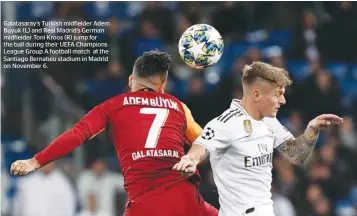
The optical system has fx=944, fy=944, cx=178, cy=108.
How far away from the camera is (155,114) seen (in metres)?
7.51

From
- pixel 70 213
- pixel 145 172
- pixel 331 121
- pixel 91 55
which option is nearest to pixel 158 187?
pixel 145 172

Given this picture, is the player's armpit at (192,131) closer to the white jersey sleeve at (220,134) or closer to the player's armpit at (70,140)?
the white jersey sleeve at (220,134)

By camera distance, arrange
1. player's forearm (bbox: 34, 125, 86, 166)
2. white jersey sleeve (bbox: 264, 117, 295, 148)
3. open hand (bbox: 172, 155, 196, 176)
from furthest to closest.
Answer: white jersey sleeve (bbox: 264, 117, 295, 148), player's forearm (bbox: 34, 125, 86, 166), open hand (bbox: 172, 155, 196, 176)

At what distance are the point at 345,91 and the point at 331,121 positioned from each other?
881 centimetres

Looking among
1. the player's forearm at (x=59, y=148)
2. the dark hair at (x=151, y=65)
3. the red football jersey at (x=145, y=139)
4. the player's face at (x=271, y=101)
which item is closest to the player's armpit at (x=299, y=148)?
the player's face at (x=271, y=101)

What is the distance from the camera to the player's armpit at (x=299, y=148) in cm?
743

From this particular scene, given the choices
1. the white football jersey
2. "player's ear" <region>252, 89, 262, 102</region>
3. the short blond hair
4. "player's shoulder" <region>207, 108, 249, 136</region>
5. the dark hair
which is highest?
the dark hair

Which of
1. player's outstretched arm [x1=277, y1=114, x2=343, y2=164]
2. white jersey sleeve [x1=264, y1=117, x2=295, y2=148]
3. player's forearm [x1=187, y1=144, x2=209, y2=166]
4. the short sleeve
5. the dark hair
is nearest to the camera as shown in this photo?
player's forearm [x1=187, y1=144, x2=209, y2=166]

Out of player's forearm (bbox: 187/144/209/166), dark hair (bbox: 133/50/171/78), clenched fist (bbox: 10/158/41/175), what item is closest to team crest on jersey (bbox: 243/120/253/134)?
player's forearm (bbox: 187/144/209/166)

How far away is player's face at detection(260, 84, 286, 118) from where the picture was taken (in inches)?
281

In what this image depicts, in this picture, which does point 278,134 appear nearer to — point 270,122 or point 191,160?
point 270,122

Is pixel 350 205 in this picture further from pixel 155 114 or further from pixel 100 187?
pixel 155 114

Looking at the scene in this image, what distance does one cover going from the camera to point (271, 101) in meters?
7.15

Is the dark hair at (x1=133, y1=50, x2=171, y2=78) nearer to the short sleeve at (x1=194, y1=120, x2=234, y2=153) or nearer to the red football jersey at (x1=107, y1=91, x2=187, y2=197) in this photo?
the red football jersey at (x1=107, y1=91, x2=187, y2=197)
